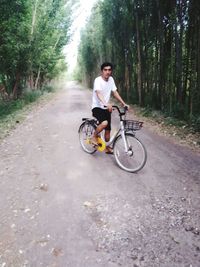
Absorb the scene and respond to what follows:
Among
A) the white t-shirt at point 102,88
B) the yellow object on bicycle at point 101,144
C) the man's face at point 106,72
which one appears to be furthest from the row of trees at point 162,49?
the man's face at point 106,72

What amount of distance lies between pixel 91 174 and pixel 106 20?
1535 centimetres

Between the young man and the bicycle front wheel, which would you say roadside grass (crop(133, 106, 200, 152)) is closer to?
the bicycle front wheel

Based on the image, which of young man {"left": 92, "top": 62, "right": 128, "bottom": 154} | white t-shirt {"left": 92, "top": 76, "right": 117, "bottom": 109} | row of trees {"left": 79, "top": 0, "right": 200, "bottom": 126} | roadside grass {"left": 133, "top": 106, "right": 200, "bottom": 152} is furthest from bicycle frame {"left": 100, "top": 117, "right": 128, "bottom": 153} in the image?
row of trees {"left": 79, "top": 0, "right": 200, "bottom": 126}

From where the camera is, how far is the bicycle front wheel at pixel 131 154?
17.3ft

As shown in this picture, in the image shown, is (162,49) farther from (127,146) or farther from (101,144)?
(127,146)

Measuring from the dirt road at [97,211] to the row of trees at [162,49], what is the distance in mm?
3931

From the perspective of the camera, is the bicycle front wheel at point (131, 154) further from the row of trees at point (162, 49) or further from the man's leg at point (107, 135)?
the row of trees at point (162, 49)

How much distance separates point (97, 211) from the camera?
398 centimetres

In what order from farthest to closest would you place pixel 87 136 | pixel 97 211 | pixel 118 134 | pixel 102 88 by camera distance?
1. pixel 87 136
2. pixel 118 134
3. pixel 102 88
4. pixel 97 211

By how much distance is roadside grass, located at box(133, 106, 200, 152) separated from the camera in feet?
25.6

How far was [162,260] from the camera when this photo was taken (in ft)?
9.70

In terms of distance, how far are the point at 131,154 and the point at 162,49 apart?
7.14 meters

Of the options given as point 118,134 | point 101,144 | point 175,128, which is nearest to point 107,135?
point 101,144

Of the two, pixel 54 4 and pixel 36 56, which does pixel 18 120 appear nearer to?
pixel 36 56
